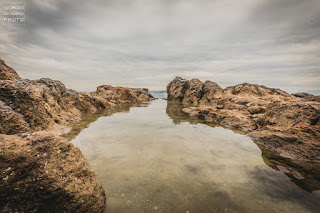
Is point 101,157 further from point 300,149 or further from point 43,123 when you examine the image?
point 300,149

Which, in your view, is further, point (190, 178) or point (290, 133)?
point (290, 133)

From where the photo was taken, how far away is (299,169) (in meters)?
5.98

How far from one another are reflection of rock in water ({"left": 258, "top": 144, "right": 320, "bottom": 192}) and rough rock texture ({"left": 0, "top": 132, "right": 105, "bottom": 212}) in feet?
24.1

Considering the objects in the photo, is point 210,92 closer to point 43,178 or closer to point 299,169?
point 299,169

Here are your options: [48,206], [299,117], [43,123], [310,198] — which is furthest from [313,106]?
[43,123]

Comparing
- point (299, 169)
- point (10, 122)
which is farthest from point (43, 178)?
point (299, 169)

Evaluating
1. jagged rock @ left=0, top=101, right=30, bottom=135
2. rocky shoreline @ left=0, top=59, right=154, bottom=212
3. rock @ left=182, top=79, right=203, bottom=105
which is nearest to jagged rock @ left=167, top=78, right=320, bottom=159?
rocky shoreline @ left=0, top=59, right=154, bottom=212

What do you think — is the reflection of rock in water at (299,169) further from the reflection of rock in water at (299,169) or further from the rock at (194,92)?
the rock at (194,92)

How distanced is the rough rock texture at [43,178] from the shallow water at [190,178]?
1000mm

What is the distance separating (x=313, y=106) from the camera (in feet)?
29.2

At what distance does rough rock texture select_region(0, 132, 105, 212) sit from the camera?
264 cm

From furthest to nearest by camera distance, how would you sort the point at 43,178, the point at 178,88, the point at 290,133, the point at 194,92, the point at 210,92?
1. the point at 178,88
2. the point at 194,92
3. the point at 210,92
4. the point at 290,133
5. the point at 43,178

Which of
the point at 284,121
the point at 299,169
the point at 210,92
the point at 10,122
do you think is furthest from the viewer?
the point at 210,92

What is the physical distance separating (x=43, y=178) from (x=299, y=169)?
955 cm
